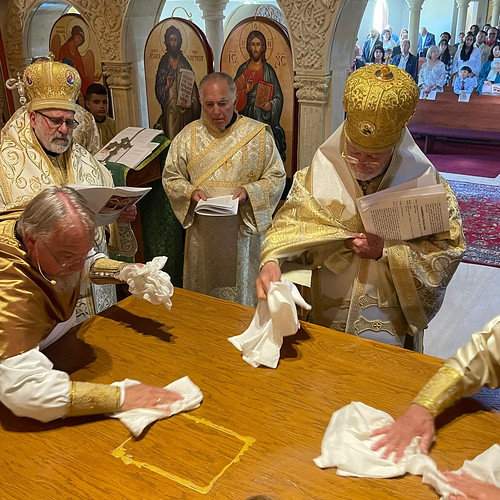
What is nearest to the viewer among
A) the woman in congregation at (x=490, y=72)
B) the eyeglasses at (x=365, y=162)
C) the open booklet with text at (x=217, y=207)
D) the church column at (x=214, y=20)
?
the eyeglasses at (x=365, y=162)

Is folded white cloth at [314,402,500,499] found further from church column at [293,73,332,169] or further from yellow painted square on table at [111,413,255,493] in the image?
church column at [293,73,332,169]

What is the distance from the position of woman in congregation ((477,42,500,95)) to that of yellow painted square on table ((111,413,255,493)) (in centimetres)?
1136

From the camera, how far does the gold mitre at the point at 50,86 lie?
319 centimetres

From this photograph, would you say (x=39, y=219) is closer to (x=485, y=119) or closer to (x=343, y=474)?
(x=343, y=474)

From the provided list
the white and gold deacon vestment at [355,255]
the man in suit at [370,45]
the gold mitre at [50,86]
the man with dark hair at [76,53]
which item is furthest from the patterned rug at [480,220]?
the man in suit at [370,45]

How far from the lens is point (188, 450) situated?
69.9 inches

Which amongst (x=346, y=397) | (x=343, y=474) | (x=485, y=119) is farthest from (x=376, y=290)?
(x=485, y=119)

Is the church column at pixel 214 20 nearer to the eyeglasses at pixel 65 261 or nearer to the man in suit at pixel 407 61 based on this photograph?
the eyeglasses at pixel 65 261

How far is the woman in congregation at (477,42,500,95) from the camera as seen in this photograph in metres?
11.6

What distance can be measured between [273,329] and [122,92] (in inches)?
173

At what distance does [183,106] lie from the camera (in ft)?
18.3

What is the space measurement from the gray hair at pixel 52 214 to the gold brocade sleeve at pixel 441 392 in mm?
1228

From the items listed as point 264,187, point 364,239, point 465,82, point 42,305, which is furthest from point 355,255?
point 465,82

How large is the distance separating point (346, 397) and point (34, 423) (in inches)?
42.0
